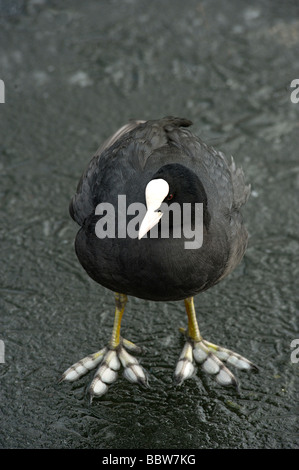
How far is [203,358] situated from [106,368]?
0.47m

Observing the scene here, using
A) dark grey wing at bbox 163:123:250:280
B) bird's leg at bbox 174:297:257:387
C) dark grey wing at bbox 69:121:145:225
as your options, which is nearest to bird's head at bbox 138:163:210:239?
dark grey wing at bbox 163:123:250:280

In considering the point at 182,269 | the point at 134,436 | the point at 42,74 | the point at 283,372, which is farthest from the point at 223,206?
the point at 42,74

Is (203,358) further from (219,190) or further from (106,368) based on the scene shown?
(219,190)

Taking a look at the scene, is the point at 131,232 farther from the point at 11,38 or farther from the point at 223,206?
the point at 11,38

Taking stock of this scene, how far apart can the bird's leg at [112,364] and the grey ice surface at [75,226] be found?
48 mm

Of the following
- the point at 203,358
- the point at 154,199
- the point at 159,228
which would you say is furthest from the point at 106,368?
the point at 154,199

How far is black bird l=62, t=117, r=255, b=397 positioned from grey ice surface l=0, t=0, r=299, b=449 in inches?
4.1

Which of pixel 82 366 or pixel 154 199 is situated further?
pixel 82 366

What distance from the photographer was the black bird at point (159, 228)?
267 cm

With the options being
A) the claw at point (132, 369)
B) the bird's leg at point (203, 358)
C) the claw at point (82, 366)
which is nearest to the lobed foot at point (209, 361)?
the bird's leg at point (203, 358)

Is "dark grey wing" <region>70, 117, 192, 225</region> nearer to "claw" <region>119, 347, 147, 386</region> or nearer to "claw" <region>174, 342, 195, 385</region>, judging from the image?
"claw" <region>119, 347, 147, 386</region>

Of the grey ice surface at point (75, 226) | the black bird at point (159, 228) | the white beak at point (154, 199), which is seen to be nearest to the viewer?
the white beak at point (154, 199)

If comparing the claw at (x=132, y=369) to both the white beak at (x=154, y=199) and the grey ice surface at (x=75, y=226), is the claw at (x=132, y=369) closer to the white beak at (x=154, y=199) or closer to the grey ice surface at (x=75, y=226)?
the grey ice surface at (x=75, y=226)

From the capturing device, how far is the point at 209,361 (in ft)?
10.2
